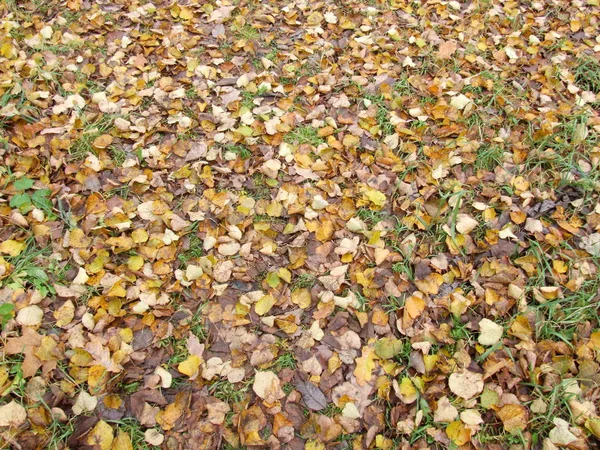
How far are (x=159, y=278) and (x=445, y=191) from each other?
5.26 feet

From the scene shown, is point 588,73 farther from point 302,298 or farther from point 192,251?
point 192,251

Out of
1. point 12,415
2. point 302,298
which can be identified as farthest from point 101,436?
point 302,298

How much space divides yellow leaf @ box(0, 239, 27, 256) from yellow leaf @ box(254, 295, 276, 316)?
47.3 inches

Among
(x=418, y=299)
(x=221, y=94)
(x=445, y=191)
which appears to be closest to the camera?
(x=418, y=299)

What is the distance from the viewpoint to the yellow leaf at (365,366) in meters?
1.95

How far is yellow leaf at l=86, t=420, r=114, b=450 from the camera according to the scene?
1.75 metres

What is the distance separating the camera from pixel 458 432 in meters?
1.79

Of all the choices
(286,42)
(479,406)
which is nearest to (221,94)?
(286,42)

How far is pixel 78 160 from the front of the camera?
2.60m

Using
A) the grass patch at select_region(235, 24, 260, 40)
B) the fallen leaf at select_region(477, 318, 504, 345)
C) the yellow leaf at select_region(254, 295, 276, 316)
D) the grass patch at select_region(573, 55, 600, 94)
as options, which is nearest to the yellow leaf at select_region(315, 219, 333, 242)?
the yellow leaf at select_region(254, 295, 276, 316)

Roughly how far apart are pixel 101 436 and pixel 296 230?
127 centimetres

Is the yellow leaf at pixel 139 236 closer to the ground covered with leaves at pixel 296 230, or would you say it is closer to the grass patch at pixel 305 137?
the ground covered with leaves at pixel 296 230

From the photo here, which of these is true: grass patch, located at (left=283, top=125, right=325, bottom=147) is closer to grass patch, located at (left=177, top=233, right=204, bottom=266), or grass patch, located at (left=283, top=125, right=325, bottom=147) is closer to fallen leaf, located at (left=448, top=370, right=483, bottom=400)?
grass patch, located at (left=177, top=233, right=204, bottom=266)

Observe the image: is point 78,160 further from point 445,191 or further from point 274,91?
point 445,191
